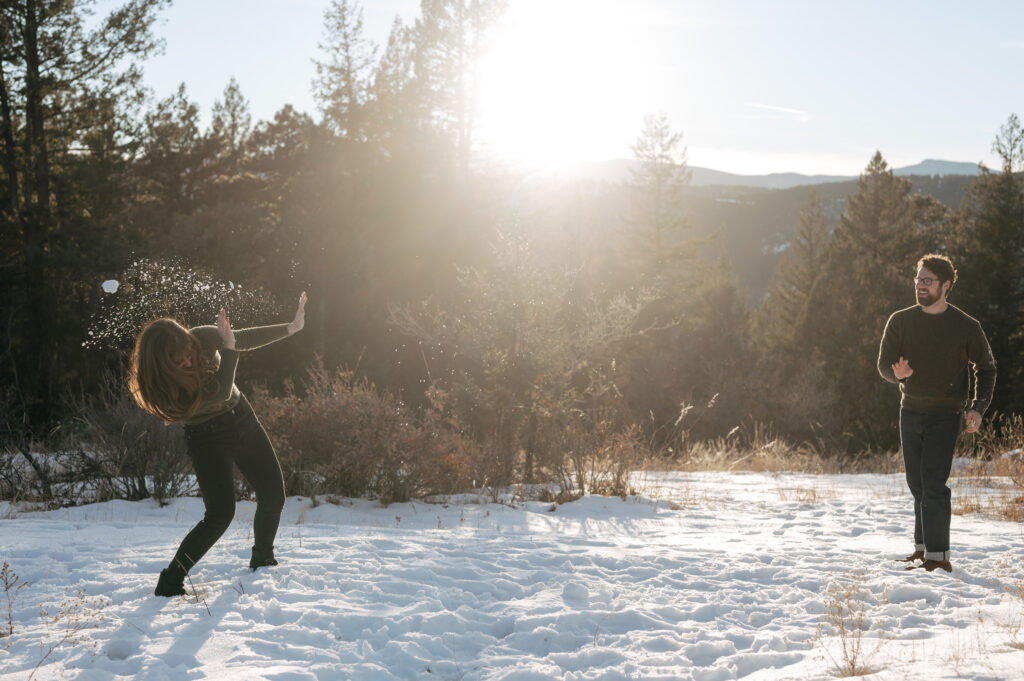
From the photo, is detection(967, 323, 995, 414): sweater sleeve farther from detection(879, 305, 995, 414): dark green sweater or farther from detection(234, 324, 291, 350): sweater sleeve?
detection(234, 324, 291, 350): sweater sleeve

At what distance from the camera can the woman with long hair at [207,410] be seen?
4.19 m

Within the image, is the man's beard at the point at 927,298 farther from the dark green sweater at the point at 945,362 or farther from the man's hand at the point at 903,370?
the man's hand at the point at 903,370

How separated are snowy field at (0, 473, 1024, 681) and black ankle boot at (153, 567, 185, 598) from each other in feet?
0.24

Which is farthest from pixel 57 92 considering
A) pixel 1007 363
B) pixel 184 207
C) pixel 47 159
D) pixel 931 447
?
pixel 1007 363

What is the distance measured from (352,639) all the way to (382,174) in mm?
A: 24758

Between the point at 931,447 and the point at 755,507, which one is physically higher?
the point at 931,447

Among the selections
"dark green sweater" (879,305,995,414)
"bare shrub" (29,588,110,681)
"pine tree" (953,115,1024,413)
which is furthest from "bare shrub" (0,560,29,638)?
"pine tree" (953,115,1024,413)

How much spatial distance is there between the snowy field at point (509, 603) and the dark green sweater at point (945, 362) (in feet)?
3.73

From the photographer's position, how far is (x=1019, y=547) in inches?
236

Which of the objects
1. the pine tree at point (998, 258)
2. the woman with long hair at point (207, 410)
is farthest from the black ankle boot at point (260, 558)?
the pine tree at point (998, 258)

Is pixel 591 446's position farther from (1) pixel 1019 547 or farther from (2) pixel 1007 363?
(2) pixel 1007 363

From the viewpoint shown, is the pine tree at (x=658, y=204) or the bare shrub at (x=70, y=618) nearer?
the bare shrub at (x=70, y=618)

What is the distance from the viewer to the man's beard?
5277 millimetres

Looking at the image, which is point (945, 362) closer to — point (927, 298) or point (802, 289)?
point (927, 298)
